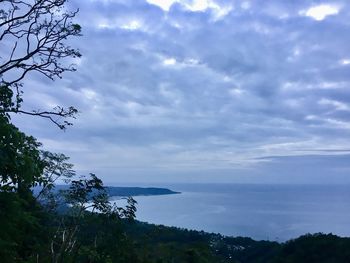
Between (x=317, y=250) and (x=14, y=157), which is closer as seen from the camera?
(x=14, y=157)

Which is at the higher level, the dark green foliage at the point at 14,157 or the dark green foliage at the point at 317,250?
the dark green foliage at the point at 14,157

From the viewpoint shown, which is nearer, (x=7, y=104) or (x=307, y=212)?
(x=7, y=104)

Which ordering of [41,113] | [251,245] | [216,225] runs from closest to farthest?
[41,113]
[251,245]
[216,225]

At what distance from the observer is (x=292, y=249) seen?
45.2 m

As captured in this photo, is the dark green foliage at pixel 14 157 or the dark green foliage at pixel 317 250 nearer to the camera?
the dark green foliage at pixel 14 157

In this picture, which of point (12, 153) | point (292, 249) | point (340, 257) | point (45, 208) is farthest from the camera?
point (292, 249)

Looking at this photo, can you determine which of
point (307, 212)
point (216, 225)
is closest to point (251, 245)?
point (216, 225)

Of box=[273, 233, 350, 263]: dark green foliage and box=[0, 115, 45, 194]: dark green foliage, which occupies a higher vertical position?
box=[0, 115, 45, 194]: dark green foliage

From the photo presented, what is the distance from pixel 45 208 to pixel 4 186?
1061 cm

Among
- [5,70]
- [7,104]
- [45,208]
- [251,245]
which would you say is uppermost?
[5,70]

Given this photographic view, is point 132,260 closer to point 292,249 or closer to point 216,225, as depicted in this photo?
point 292,249

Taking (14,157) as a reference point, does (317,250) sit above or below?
below

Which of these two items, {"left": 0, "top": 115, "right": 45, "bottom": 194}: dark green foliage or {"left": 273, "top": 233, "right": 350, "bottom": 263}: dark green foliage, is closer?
{"left": 0, "top": 115, "right": 45, "bottom": 194}: dark green foliage

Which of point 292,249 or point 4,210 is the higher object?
point 4,210
